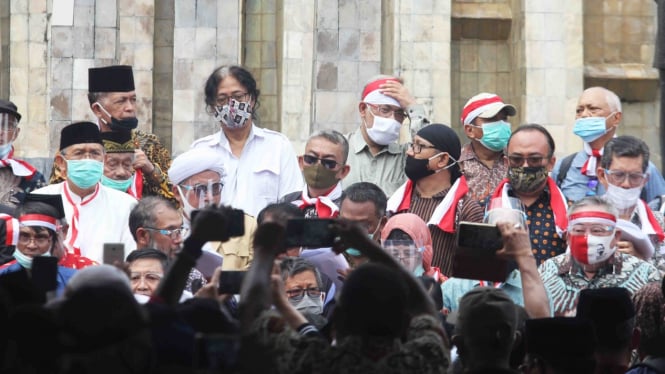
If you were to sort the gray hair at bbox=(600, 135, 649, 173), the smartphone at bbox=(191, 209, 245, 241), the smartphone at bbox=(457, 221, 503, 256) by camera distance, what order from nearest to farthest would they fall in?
the smartphone at bbox=(191, 209, 245, 241) → the smartphone at bbox=(457, 221, 503, 256) → the gray hair at bbox=(600, 135, 649, 173)

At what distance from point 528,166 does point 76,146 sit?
343 cm

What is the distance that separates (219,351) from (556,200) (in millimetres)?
6718

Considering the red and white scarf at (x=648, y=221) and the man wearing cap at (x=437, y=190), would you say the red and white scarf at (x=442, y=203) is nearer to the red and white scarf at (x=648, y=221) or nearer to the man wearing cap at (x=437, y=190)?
the man wearing cap at (x=437, y=190)

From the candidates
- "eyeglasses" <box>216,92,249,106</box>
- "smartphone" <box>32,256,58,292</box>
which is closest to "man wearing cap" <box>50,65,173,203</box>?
"eyeglasses" <box>216,92,249,106</box>

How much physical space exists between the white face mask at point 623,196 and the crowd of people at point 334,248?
17 mm

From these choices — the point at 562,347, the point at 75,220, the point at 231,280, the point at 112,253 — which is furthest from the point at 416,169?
the point at 562,347

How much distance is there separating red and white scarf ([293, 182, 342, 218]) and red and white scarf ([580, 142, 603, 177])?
Result: 2.14 meters

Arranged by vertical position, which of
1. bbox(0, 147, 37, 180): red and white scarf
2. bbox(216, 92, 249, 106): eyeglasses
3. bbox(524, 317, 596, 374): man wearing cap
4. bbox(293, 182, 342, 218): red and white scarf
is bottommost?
bbox(524, 317, 596, 374): man wearing cap

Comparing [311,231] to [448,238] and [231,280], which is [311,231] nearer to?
[231,280]

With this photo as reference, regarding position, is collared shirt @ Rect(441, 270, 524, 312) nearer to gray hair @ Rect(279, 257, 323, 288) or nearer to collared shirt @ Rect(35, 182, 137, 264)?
gray hair @ Rect(279, 257, 323, 288)

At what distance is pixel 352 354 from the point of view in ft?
27.9

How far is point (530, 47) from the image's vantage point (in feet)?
79.5

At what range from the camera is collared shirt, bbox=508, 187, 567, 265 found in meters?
13.6

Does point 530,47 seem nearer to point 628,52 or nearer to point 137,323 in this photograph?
point 628,52
